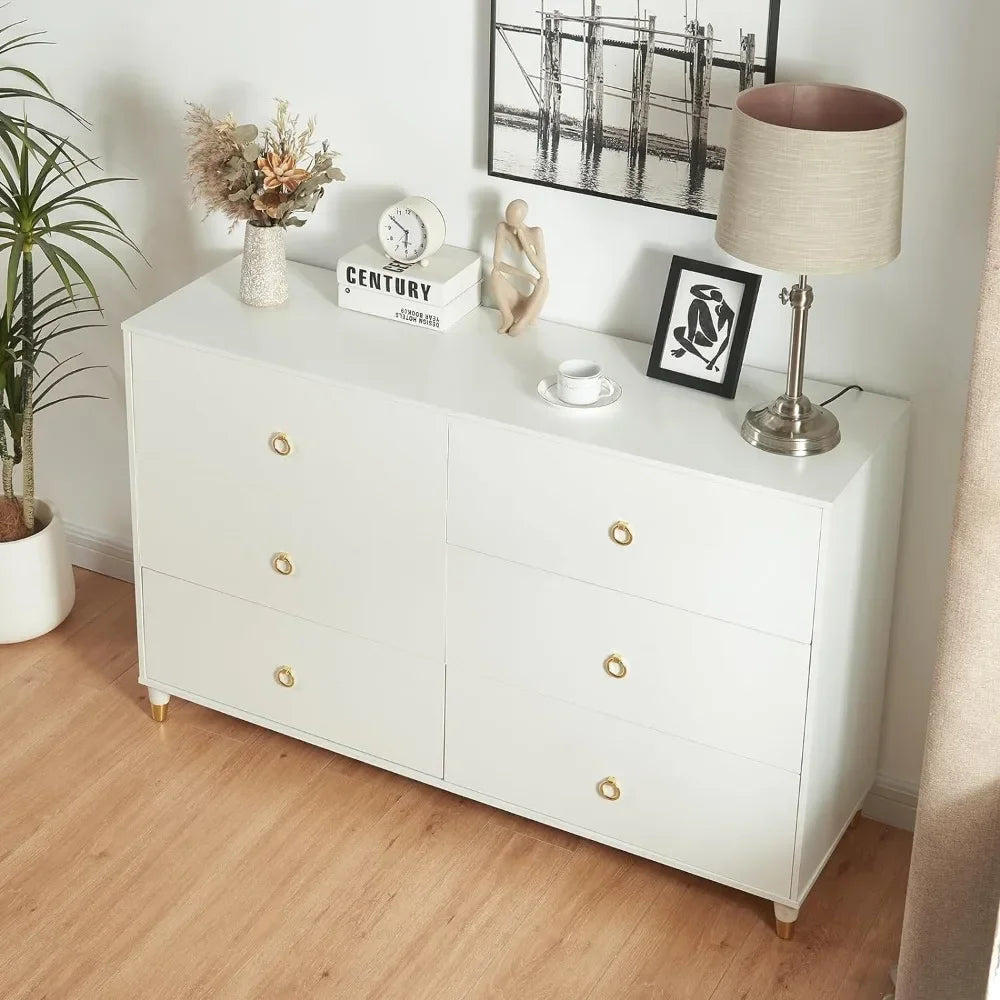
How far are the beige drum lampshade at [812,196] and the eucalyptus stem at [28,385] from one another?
1.51m

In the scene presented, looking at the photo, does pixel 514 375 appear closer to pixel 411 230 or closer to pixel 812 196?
pixel 411 230

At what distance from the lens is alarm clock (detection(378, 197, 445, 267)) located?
9.03 feet

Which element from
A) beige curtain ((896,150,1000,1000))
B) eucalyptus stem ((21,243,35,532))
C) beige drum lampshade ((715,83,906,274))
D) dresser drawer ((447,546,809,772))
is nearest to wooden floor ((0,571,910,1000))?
beige curtain ((896,150,1000,1000))

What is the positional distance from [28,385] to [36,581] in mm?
453

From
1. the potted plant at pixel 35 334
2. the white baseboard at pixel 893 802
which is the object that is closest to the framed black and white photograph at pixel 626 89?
the potted plant at pixel 35 334

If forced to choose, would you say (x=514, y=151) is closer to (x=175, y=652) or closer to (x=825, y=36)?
(x=825, y=36)

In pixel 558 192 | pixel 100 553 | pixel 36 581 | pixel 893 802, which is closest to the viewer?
pixel 558 192

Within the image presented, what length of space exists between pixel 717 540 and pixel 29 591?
5.53ft

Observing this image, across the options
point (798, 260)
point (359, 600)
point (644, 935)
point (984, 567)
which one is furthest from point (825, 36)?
point (644, 935)

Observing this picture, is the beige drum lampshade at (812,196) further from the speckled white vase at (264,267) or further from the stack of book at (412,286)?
the speckled white vase at (264,267)

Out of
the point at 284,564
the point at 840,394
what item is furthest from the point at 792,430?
the point at 284,564

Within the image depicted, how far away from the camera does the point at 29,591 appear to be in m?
3.32

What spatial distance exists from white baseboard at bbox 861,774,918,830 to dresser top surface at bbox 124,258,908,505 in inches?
31.0

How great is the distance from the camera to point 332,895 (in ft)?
8.92
